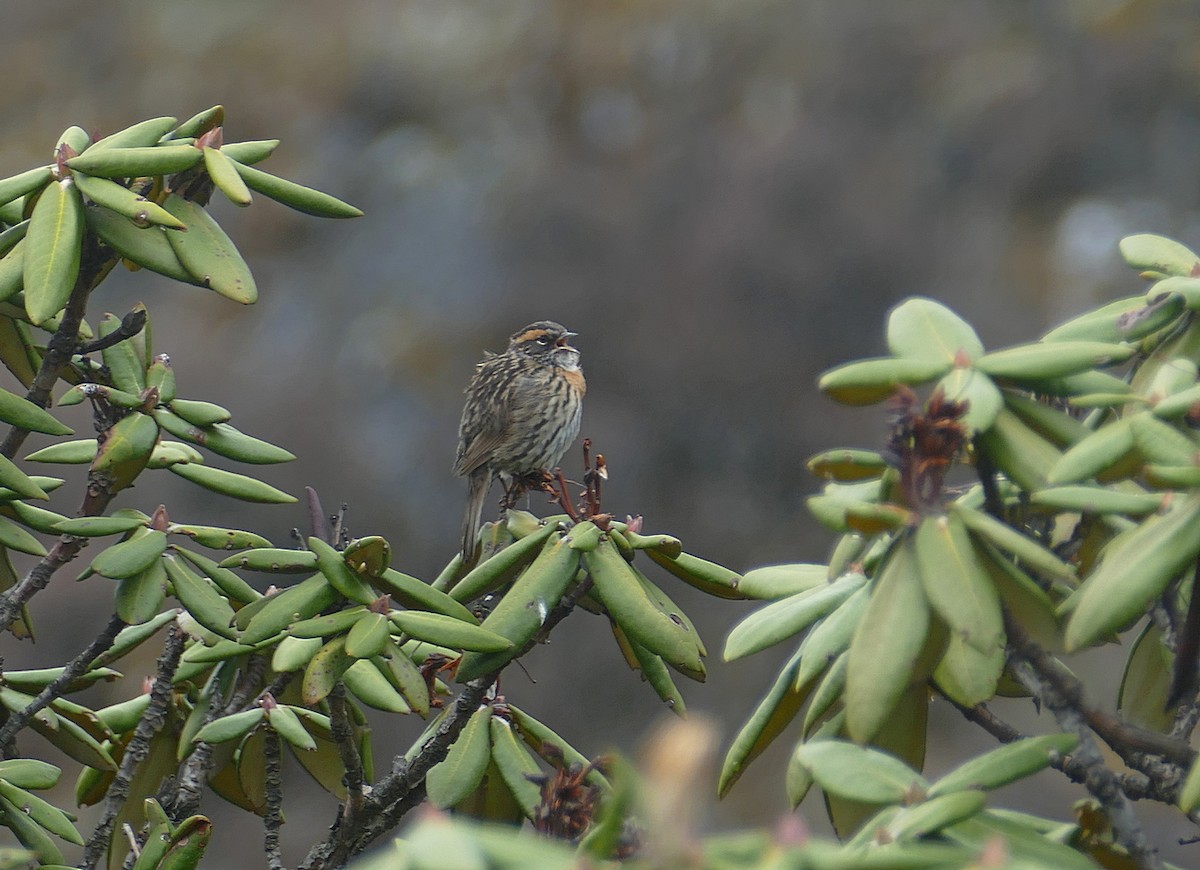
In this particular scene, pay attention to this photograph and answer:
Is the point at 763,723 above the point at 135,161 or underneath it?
underneath

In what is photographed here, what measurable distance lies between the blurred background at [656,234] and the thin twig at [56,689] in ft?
24.4

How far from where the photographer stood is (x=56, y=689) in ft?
6.75

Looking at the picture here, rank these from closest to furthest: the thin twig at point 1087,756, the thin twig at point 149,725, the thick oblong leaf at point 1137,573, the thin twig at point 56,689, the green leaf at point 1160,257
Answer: the thick oblong leaf at point 1137,573, the thin twig at point 1087,756, the green leaf at point 1160,257, the thin twig at point 56,689, the thin twig at point 149,725

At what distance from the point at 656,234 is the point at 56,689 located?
38.7ft

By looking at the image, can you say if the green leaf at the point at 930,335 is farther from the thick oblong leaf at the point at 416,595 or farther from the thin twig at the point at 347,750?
the thin twig at the point at 347,750

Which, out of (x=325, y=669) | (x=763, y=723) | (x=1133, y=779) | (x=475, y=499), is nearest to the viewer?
(x=1133, y=779)

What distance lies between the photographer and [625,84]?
15.9 m

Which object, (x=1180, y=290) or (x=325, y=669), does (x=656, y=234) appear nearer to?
(x=325, y=669)

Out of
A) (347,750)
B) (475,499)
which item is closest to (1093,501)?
(347,750)

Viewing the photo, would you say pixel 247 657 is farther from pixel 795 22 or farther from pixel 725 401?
pixel 795 22

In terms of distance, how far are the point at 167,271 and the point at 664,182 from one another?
12.7 metres

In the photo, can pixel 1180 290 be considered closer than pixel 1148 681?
Yes

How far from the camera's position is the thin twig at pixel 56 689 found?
2035 millimetres

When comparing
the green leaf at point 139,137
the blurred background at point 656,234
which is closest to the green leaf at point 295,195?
the green leaf at point 139,137
